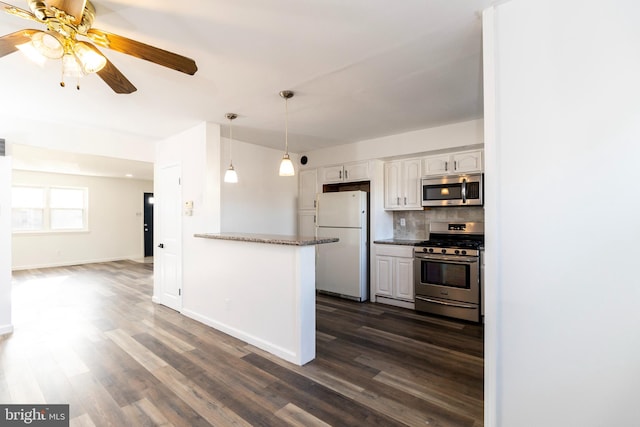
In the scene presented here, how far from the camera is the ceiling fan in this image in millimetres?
1374

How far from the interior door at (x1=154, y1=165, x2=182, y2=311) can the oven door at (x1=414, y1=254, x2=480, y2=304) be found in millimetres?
3272

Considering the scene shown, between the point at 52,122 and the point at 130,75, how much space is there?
6.74 feet

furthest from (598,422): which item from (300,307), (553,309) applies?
(300,307)

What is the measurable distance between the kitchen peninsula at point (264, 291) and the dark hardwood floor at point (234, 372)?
0.49 ft

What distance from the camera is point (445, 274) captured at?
148 inches

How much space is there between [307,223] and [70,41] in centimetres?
399

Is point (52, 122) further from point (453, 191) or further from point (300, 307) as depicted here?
point (453, 191)

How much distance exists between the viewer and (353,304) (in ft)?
14.2

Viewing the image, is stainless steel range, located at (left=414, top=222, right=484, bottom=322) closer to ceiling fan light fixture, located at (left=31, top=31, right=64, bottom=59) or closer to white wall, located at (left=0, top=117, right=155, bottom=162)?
ceiling fan light fixture, located at (left=31, top=31, right=64, bottom=59)

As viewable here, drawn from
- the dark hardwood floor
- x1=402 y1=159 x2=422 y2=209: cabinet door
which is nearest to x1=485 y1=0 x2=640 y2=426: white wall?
the dark hardwood floor

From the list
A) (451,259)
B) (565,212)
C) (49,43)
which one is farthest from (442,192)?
(49,43)

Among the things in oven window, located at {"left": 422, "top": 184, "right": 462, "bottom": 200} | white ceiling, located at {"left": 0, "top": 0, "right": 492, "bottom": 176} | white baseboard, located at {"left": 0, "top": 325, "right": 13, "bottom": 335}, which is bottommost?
white baseboard, located at {"left": 0, "top": 325, "right": 13, "bottom": 335}

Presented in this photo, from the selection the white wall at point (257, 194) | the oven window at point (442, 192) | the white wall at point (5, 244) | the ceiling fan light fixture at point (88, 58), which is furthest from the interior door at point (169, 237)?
the oven window at point (442, 192)

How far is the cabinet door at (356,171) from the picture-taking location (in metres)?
4.56
